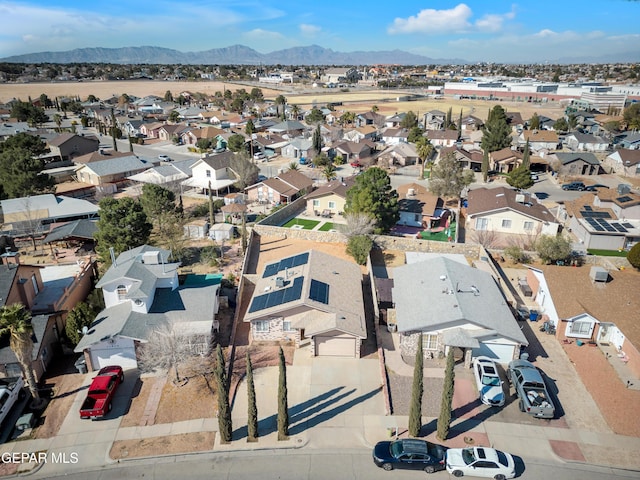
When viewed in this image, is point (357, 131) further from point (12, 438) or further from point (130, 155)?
point (12, 438)

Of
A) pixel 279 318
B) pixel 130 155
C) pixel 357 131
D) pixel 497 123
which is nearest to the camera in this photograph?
pixel 279 318

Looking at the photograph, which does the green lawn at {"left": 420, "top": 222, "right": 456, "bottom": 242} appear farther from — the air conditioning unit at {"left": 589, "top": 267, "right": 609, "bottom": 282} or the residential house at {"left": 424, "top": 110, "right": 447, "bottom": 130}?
the residential house at {"left": 424, "top": 110, "right": 447, "bottom": 130}

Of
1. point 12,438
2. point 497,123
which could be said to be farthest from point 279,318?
point 497,123

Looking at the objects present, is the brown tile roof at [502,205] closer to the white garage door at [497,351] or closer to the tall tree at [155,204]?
the white garage door at [497,351]

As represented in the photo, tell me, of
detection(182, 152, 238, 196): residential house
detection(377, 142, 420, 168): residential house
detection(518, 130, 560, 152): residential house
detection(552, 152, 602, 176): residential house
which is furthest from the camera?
detection(518, 130, 560, 152): residential house

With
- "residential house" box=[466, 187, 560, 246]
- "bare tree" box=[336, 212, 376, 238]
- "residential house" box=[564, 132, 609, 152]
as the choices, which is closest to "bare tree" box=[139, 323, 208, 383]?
"bare tree" box=[336, 212, 376, 238]

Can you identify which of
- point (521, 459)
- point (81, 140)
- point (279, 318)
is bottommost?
point (521, 459)

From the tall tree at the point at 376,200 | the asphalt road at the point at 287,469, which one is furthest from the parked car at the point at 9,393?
the tall tree at the point at 376,200
